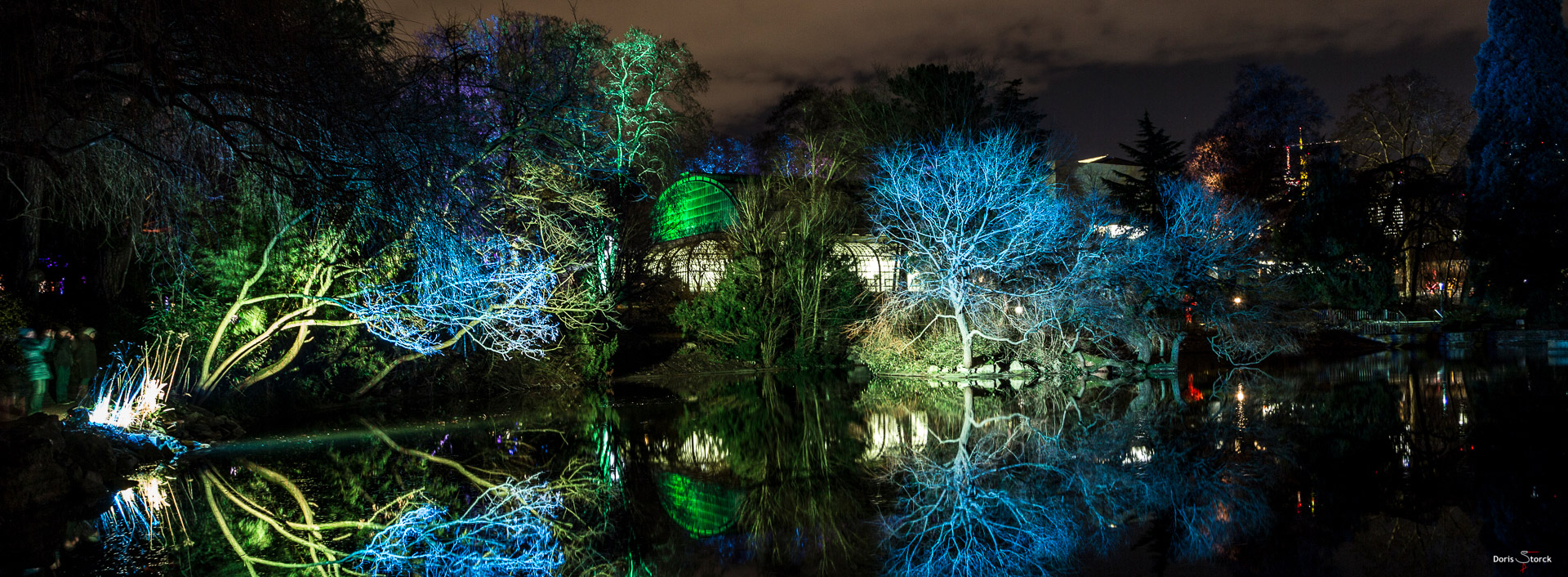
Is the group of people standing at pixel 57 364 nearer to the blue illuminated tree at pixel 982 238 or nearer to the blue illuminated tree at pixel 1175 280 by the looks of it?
the blue illuminated tree at pixel 982 238

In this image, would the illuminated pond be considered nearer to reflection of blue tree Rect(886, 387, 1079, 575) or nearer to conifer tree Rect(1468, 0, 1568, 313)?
reflection of blue tree Rect(886, 387, 1079, 575)

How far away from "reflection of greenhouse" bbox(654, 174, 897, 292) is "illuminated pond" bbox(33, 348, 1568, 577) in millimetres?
13268

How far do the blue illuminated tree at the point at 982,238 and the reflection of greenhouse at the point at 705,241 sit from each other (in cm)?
425

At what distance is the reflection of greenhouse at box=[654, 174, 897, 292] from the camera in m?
29.1

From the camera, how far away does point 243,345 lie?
16.0 metres

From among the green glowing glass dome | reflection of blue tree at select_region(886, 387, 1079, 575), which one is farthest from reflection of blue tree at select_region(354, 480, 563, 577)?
the green glowing glass dome

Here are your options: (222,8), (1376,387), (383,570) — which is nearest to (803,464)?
(383,570)

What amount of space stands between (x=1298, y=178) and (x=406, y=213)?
41.1 metres

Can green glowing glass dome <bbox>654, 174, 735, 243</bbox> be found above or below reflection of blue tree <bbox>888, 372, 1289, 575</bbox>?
above

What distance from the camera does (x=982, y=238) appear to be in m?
19.6

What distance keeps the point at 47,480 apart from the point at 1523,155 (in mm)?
41413

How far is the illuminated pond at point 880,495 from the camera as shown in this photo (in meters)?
6.41

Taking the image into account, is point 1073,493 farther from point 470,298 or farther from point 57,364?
point 57,364

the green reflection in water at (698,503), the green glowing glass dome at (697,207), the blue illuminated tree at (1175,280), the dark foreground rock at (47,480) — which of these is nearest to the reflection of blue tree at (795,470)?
the green reflection in water at (698,503)
